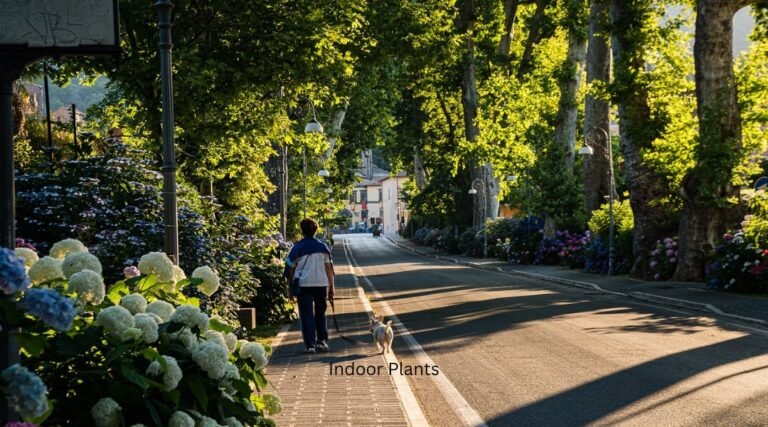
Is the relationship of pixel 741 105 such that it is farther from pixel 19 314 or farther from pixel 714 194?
pixel 19 314

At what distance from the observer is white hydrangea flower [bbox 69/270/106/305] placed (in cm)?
474

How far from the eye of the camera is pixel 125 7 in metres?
16.1

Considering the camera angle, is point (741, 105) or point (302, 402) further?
point (741, 105)

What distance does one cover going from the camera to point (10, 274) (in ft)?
11.5

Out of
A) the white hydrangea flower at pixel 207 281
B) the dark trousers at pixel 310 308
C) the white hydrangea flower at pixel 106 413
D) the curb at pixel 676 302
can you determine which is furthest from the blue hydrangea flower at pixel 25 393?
the curb at pixel 676 302

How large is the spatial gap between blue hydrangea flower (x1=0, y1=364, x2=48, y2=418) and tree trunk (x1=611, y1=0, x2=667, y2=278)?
84.2 ft

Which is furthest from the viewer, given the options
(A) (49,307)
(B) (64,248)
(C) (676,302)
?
(C) (676,302)

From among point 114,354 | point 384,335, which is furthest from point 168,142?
point 114,354

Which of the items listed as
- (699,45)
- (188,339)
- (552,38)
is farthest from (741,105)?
(552,38)

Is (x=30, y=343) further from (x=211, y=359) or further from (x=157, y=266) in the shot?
(x=157, y=266)

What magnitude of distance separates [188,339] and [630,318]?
47.4 feet

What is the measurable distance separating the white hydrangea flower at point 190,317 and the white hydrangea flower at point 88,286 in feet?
1.24

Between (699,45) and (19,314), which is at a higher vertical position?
(699,45)

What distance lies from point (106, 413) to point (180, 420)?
0.35 m
